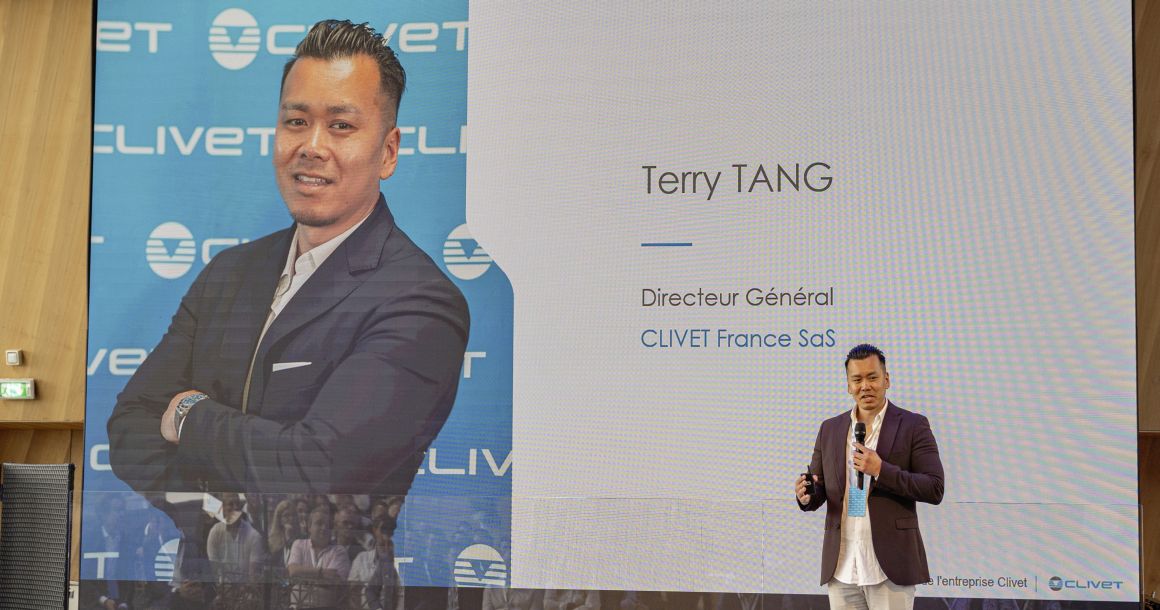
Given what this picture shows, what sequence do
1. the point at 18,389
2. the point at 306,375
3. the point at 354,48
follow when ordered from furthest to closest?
the point at 18,389
the point at 354,48
the point at 306,375

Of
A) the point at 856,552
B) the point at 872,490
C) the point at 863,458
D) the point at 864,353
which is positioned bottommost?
the point at 856,552

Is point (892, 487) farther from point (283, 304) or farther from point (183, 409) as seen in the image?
point (183, 409)

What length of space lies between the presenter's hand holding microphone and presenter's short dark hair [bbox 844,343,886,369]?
32cm

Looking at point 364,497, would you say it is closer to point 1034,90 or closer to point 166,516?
point 166,516

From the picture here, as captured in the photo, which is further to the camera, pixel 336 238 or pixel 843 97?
pixel 336 238

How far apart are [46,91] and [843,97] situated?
440 centimetres

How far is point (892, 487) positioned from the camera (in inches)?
213

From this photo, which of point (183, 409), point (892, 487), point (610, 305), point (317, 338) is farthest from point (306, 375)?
point (892, 487)

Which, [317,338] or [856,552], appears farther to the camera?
[317,338]

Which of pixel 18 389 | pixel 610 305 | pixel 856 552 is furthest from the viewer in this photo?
pixel 18 389

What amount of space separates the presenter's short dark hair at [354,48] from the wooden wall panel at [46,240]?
4.43ft

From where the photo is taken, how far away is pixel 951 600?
5.41 m

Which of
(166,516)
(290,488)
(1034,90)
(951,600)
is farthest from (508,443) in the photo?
(1034,90)

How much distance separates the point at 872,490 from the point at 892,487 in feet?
0.31
